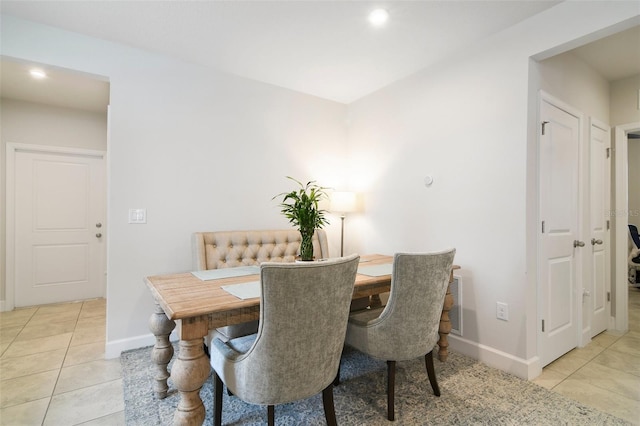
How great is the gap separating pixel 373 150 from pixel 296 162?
876 millimetres

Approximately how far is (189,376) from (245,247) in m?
1.56

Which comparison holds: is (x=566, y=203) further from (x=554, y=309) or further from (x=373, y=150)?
(x=373, y=150)

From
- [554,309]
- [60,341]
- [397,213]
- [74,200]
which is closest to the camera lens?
[554,309]

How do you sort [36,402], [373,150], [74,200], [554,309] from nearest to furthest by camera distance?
[36,402] < [554,309] < [373,150] < [74,200]

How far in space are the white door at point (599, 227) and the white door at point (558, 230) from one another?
351 millimetres

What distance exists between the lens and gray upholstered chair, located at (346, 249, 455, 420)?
1552mm

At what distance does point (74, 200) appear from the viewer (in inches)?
154

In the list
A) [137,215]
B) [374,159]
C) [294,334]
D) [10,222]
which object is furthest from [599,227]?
[10,222]

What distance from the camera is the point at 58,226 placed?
381cm

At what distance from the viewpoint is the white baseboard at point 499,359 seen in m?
2.04

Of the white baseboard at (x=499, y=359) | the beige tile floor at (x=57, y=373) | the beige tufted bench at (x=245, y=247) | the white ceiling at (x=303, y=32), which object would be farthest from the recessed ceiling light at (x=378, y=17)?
the beige tile floor at (x=57, y=373)

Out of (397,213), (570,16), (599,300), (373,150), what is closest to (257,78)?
(373,150)

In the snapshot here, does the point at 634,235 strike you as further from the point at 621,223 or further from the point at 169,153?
the point at 169,153

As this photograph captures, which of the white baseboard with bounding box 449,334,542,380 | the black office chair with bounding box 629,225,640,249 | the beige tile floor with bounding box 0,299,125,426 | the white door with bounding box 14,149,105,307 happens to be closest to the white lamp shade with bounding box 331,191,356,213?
the white baseboard with bounding box 449,334,542,380
